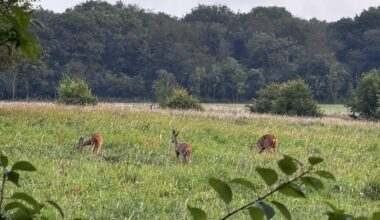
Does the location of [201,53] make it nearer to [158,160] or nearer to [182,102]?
[182,102]

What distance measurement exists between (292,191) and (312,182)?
44 mm

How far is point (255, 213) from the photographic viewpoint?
125cm

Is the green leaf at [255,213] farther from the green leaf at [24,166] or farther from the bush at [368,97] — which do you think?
the bush at [368,97]

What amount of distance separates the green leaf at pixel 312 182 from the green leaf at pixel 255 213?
102mm

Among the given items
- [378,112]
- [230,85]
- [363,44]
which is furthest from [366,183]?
[363,44]

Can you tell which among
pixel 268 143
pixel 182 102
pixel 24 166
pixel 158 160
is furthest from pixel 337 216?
pixel 182 102

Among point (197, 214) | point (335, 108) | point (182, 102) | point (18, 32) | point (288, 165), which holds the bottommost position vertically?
point (335, 108)

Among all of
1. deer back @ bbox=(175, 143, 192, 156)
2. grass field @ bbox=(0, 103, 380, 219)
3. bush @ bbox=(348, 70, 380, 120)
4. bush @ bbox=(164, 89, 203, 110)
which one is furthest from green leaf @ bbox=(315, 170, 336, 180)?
bush @ bbox=(348, 70, 380, 120)

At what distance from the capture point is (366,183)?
11.0 m

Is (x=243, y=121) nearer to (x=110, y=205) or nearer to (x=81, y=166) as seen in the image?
(x=81, y=166)

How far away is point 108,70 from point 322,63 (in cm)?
2754

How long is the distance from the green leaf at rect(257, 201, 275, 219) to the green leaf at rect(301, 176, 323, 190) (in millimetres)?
103

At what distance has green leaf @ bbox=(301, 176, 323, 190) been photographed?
4.06 ft

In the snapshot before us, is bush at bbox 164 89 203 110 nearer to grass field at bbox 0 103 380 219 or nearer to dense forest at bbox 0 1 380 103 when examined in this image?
grass field at bbox 0 103 380 219
